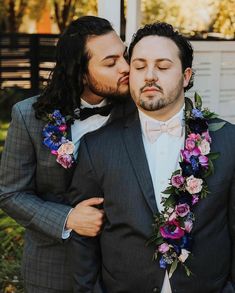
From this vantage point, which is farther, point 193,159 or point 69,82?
point 69,82

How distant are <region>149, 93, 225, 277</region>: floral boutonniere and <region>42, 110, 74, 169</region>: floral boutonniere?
45 cm

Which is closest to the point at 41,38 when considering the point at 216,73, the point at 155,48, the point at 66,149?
the point at 216,73

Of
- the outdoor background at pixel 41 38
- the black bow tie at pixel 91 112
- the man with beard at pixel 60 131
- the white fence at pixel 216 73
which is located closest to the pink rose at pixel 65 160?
the man with beard at pixel 60 131

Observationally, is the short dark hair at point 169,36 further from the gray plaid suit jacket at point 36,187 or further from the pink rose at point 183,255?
the pink rose at point 183,255

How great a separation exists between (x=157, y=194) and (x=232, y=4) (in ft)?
15.3

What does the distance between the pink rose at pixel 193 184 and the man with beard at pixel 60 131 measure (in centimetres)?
48

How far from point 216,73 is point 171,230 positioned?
207 cm

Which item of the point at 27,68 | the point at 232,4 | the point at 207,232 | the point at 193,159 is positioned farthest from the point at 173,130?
the point at 27,68

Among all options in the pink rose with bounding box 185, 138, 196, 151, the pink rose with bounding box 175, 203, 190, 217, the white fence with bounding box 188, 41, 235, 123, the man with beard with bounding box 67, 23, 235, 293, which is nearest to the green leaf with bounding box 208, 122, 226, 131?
the man with beard with bounding box 67, 23, 235, 293

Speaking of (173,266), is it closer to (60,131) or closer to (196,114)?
(196,114)

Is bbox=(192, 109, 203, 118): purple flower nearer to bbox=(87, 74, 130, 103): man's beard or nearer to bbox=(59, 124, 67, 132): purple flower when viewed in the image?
bbox=(87, 74, 130, 103): man's beard

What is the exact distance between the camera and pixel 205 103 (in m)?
4.26

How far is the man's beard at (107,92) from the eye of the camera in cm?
264

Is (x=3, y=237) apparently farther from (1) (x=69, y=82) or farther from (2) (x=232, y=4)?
(2) (x=232, y=4)
